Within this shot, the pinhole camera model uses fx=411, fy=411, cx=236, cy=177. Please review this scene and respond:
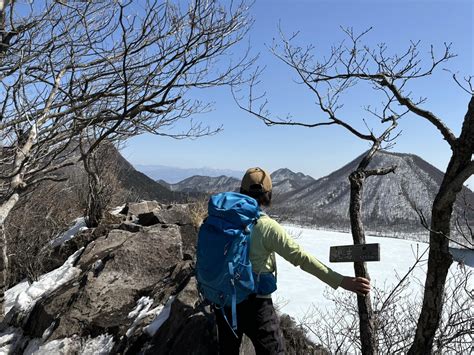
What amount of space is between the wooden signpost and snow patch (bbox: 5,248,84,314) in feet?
15.0

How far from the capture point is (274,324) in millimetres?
2682

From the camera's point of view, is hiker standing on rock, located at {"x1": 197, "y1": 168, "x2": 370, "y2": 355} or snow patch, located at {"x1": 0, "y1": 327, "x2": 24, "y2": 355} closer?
hiker standing on rock, located at {"x1": 197, "y1": 168, "x2": 370, "y2": 355}

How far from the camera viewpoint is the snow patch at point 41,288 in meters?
5.77

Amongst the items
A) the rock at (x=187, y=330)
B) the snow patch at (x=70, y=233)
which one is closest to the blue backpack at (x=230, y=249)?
the rock at (x=187, y=330)

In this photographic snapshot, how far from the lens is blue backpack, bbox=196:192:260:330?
8.26ft

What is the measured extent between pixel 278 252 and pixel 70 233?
265 inches

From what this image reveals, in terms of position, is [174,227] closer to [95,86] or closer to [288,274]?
[95,86]

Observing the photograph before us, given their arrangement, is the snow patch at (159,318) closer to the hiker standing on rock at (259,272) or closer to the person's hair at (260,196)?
the hiker standing on rock at (259,272)

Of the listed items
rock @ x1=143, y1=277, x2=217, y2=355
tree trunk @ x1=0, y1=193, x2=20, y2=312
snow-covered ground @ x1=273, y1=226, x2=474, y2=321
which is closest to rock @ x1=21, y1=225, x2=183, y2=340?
rock @ x1=143, y1=277, x2=217, y2=355

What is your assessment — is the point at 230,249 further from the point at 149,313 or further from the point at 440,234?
the point at 149,313

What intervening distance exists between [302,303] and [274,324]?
446cm

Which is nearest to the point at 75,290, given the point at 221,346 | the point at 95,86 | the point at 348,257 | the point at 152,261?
the point at 152,261

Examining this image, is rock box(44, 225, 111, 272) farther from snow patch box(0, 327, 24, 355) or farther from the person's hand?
the person's hand

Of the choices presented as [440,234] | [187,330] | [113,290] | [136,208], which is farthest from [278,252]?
[136,208]
